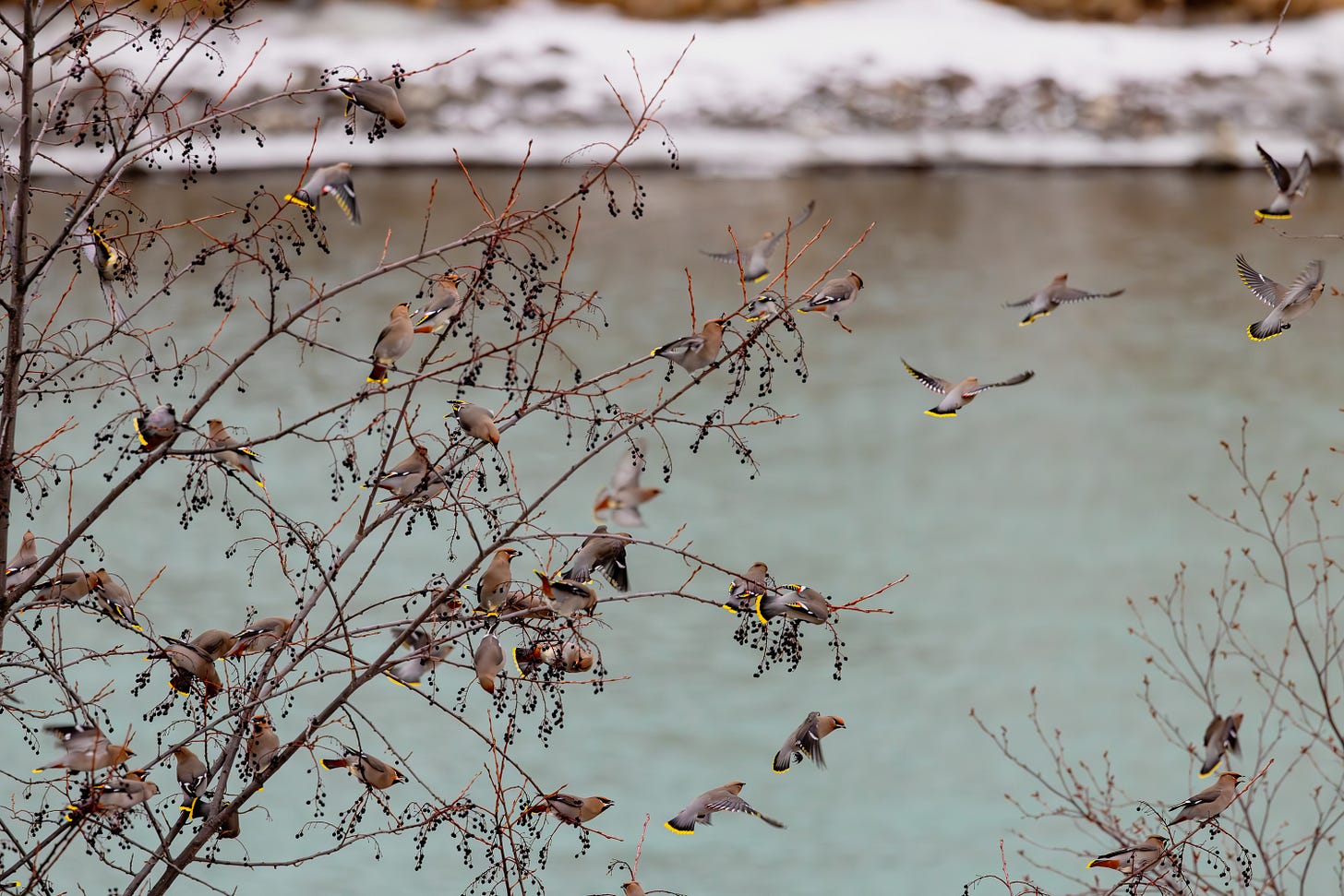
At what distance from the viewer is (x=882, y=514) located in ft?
49.1

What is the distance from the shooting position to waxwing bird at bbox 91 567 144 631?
13.8 feet

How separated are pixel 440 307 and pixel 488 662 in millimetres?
921

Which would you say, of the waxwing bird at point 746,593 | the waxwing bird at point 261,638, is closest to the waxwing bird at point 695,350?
the waxwing bird at point 746,593

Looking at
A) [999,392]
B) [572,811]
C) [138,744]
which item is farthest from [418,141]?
[572,811]

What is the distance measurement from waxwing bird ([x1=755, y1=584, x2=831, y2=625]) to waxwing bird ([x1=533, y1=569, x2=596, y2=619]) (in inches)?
16.5

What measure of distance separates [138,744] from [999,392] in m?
10.1

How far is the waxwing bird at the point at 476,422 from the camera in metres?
4.11

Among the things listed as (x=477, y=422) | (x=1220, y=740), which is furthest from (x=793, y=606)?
(x=1220, y=740)

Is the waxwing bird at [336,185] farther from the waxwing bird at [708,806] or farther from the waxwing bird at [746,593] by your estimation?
the waxwing bird at [708,806]

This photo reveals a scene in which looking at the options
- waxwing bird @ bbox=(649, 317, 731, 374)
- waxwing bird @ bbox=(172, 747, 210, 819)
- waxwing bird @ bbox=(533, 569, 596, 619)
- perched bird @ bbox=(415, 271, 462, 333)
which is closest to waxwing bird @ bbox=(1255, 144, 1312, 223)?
waxwing bird @ bbox=(649, 317, 731, 374)

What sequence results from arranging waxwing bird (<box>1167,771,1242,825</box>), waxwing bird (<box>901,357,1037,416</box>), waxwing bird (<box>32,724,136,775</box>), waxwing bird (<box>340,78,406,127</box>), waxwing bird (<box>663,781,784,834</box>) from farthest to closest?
waxwing bird (<box>1167,771,1242,825</box>)
waxwing bird (<box>901,357,1037,416</box>)
waxwing bird (<box>663,781,784,834</box>)
waxwing bird (<box>340,78,406,127</box>)
waxwing bird (<box>32,724,136,775</box>)

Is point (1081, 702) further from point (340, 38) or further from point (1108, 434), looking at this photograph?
point (340, 38)

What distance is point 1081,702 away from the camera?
38.7ft

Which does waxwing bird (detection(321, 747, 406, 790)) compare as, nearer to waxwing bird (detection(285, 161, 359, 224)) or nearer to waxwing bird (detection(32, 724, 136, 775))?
waxwing bird (detection(32, 724, 136, 775))
